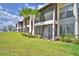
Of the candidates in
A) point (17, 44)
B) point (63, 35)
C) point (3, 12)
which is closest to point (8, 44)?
point (17, 44)

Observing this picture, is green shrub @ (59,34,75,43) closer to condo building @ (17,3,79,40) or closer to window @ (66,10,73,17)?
condo building @ (17,3,79,40)

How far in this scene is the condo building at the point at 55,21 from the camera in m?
5.50

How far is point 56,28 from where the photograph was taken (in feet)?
18.3

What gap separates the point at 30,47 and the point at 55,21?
26.0 inches

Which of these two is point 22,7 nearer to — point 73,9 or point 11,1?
point 11,1

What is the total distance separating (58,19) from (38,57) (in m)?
0.82

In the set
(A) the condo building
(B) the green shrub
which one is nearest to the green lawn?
(B) the green shrub

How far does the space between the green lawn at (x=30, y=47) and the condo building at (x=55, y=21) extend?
0.64ft

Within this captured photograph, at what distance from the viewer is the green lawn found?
5.33 metres

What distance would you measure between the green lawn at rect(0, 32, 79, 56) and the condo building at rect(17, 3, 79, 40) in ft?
0.64

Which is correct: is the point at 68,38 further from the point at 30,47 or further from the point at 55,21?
the point at 30,47

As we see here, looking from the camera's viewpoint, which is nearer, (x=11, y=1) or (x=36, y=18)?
(x=11, y=1)

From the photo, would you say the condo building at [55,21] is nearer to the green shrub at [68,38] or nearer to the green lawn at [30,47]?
the green shrub at [68,38]

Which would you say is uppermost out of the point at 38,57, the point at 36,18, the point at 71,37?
the point at 36,18
